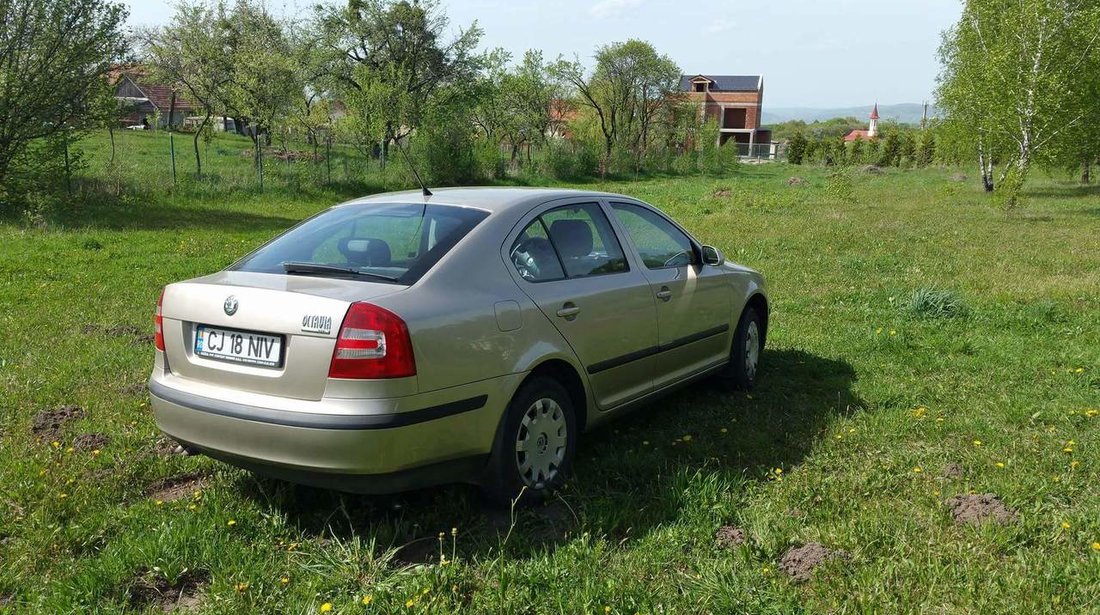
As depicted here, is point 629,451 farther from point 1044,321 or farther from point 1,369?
point 1044,321

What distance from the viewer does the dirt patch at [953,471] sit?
4.24m

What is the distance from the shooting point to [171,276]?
10.1 metres

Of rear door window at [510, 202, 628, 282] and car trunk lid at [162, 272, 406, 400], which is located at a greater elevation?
rear door window at [510, 202, 628, 282]

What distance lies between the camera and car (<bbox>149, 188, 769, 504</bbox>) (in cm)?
318

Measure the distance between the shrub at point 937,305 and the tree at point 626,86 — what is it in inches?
1789

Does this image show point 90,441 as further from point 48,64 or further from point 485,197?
point 48,64

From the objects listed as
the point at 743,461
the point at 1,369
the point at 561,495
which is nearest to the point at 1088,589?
the point at 743,461

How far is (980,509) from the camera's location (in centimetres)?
378

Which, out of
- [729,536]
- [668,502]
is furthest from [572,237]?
[729,536]

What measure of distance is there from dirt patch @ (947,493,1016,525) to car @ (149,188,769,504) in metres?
1.74

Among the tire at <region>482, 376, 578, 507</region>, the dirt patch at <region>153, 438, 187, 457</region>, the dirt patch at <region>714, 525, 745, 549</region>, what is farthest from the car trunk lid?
the dirt patch at <region>714, 525, 745, 549</region>

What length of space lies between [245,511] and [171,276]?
735cm

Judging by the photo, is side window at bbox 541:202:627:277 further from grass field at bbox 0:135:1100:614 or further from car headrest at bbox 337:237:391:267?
grass field at bbox 0:135:1100:614

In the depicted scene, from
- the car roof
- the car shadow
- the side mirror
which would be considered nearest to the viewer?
the car shadow
